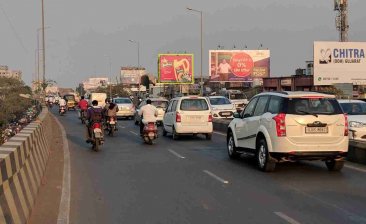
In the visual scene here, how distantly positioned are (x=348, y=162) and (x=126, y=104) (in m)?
26.5

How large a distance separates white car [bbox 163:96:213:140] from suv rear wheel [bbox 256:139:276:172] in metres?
8.58

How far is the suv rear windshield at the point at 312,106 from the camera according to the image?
1155 centimetres

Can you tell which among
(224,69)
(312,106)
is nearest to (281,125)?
(312,106)

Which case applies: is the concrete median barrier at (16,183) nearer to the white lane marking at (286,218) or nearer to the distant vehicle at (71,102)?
the white lane marking at (286,218)

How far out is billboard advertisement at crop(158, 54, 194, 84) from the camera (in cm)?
6938

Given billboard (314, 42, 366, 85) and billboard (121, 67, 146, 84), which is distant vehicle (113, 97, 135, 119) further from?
billboard (121, 67, 146, 84)

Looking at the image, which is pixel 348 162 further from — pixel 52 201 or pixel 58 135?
pixel 58 135

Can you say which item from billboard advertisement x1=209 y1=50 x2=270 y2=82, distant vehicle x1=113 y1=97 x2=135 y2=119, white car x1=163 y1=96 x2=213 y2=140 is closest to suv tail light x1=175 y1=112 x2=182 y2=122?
white car x1=163 y1=96 x2=213 y2=140

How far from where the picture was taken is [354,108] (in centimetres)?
1789

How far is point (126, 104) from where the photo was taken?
→ 39.2 meters

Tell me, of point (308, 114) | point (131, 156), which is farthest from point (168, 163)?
point (308, 114)

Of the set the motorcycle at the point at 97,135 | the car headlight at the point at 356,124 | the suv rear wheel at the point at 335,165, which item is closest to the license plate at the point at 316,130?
the suv rear wheel at the point at 335,165

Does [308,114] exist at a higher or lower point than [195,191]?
higher

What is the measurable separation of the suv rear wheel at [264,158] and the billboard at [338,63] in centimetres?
2949
